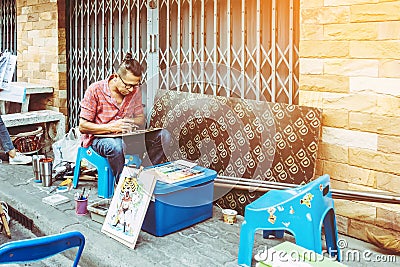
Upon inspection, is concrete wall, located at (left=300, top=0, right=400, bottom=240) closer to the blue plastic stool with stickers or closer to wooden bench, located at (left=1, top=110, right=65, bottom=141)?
the blue plastic stool with stickers

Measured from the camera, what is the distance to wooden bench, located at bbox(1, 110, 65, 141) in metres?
5.56

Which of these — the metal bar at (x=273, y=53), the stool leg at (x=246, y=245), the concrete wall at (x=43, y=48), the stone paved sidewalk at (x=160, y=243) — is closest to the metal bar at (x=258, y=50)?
the metal bar at (x=273, y=53)

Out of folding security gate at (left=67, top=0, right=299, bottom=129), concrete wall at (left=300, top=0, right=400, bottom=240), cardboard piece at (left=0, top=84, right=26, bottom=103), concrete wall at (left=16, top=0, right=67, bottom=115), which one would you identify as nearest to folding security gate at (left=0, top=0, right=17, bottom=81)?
concrete wall at (left=16, top=0, right=67, bottom=115)

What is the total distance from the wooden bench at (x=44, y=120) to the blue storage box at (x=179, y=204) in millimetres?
2954

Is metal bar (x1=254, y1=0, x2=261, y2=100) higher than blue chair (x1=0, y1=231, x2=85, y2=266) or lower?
higher

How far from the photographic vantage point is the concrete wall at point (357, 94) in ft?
9.96

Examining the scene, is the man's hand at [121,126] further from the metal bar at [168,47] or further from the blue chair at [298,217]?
the blue chair at [298,217]

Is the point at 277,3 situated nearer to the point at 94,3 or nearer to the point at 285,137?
the point at 285,137

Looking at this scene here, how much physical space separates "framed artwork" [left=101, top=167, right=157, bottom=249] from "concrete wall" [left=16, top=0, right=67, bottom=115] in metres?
3.28

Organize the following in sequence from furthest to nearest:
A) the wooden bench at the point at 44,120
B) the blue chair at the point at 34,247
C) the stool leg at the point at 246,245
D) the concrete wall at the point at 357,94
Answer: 1. the wooden bench at the point at 44,120
2. the concrete wall at the point at 357,94
3. the stool leg at the point at 246,245
4. the blue chair at the point at 34,247

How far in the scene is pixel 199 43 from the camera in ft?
14.6

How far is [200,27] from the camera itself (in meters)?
4.42

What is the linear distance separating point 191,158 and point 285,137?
3.17 ft

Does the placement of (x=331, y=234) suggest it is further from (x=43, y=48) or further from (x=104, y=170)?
(x=43, y=48)
